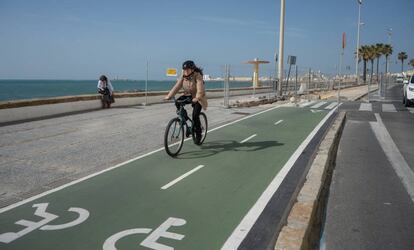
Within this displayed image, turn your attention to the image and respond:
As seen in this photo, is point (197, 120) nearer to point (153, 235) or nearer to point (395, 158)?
point (395, 158)

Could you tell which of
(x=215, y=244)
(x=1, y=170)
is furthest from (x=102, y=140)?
(x=215, y=244)

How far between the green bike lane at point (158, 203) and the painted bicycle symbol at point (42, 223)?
0.03 meters

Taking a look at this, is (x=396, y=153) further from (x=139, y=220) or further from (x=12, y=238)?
(x=12, y=238)

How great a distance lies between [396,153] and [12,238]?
773 centimetres

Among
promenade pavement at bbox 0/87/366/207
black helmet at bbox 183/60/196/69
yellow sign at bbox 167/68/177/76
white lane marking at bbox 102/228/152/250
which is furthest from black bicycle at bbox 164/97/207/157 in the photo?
yellow sign at bbox 167/68/177/76

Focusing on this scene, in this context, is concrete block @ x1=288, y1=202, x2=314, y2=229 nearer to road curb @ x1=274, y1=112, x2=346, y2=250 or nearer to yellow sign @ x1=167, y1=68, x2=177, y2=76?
road curb @ x1=274, y1=112, x2=346, y2=250

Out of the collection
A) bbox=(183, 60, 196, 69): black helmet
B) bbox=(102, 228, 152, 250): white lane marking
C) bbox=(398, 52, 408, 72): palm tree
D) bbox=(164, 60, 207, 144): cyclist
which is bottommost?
bbox=(102, 228, 152, 250): white lane marking

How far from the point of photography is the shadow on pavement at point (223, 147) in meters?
7.89

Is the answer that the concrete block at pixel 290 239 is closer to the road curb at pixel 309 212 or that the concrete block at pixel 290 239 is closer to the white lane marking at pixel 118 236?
the road curb at pixel 309 212

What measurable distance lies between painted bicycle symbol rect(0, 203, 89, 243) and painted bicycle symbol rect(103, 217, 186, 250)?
0.65 m

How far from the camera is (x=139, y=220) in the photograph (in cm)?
436

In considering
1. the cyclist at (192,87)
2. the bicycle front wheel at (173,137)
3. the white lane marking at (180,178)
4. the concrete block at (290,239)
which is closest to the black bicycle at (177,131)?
the bicycle front wheel at (173,137)

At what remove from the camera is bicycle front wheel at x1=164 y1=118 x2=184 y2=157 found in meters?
7.42

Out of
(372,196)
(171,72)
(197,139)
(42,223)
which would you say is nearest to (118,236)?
(42,223)
